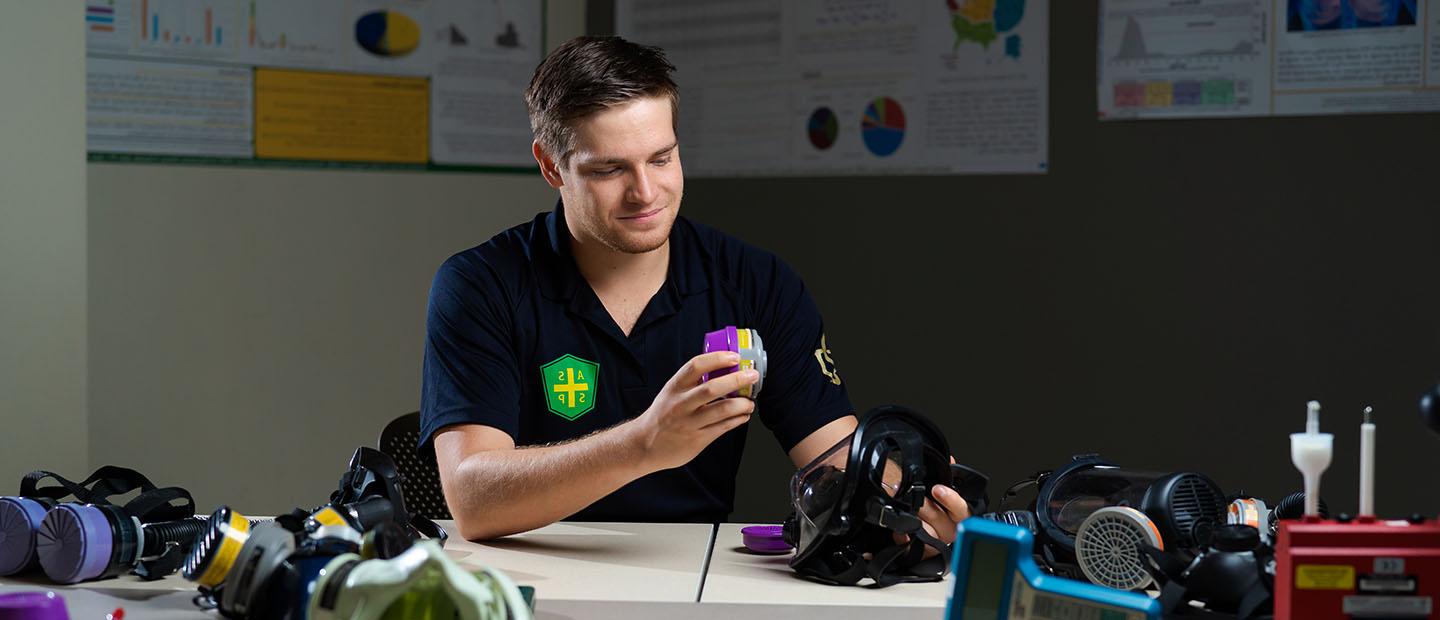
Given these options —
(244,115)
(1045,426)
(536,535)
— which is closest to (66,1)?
(244,115)

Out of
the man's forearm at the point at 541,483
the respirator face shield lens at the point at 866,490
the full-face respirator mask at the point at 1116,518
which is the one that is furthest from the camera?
the man's forearm at the point at 541,483

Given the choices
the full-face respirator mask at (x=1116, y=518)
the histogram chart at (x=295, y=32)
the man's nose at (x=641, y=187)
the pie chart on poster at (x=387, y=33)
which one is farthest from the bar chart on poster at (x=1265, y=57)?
the histogram chart at (x=295, y=32)

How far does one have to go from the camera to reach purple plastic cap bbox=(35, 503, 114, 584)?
4.84ft

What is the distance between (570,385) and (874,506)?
0.74m

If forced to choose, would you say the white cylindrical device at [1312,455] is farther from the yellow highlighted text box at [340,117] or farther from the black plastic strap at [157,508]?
the yellow highlighted text box at [340,117]

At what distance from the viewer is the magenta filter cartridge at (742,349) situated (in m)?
1.54

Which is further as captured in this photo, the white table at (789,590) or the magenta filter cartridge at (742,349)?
the magenta filter cartridge at (742,349)

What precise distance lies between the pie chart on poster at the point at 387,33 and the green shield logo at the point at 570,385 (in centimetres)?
142

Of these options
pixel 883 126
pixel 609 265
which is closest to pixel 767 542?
pixel 609 265

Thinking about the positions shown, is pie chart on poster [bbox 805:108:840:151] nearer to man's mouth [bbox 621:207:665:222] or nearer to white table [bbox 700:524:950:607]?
man's mouth [bbox 621:207:665:222]

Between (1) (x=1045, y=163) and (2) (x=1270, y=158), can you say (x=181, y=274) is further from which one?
(2) (x=1270, y=158)

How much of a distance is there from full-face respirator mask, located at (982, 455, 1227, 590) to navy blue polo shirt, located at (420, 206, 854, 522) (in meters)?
0.68

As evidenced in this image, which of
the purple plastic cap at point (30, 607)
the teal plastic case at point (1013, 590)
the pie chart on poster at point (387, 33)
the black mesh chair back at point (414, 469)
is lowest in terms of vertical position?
the black mesh chair back at point (414, 469)

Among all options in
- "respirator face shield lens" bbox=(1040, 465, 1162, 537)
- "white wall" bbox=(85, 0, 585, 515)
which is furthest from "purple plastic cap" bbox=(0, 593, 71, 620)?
"white wall" bbox=(85, 0, 585, 515)
